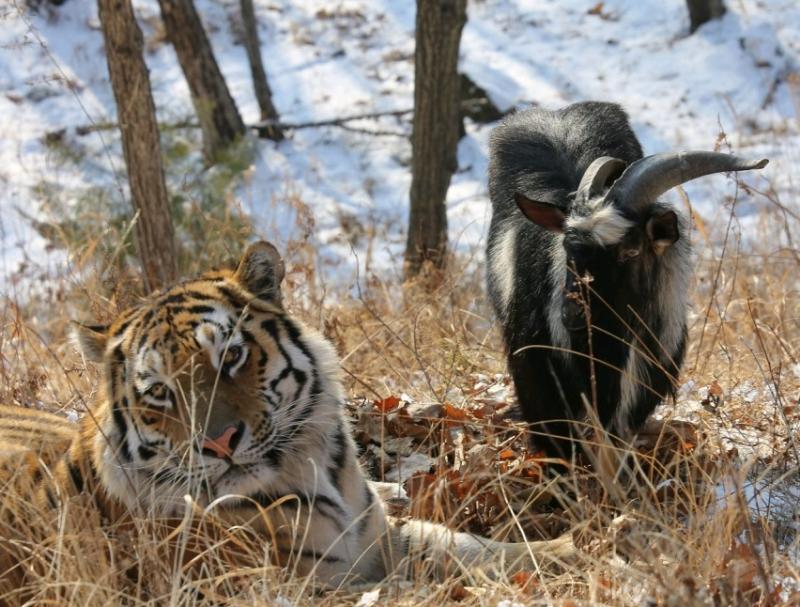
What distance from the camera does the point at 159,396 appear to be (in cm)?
360

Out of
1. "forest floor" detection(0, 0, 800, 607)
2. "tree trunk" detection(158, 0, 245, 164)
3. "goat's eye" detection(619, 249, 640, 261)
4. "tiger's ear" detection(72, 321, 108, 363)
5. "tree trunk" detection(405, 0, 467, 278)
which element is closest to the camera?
"forest floor" detection(0, 0, 800, 607)

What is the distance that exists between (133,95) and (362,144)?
985 centimetres

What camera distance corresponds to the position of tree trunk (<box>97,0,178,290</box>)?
6.55m

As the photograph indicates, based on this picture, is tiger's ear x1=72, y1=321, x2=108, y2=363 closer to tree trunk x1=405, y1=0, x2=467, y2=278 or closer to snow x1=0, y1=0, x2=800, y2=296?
tree trunk x1=405, y1=0, x2=467, y2=278

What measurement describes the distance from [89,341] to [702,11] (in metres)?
15.6

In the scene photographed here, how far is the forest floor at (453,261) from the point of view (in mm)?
3371

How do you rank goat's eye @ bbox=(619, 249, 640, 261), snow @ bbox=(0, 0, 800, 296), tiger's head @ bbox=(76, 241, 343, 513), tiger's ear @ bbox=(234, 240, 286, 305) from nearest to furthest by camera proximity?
tiger's head @ bbox=(76, 241, 343, 513)
tiger's ear @ bbox=(234, 240, 286, 305)
goat's eye @ bbox=(619, 249, 640, 261)
snow @ bbox=(0, 0, 800, 296)

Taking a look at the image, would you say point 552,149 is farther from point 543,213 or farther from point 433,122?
point 433,122

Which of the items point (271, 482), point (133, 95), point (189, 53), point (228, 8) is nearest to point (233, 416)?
point (271, 482)

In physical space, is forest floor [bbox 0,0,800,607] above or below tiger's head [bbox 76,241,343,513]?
below

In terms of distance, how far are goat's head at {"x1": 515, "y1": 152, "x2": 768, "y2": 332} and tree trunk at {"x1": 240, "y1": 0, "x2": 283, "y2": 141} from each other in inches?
463

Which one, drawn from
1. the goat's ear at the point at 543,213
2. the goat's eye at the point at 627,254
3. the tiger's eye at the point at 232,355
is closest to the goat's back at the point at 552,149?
the goat's ear at the point at 543,213

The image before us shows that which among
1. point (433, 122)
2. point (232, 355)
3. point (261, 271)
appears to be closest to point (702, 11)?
point (433, 122)

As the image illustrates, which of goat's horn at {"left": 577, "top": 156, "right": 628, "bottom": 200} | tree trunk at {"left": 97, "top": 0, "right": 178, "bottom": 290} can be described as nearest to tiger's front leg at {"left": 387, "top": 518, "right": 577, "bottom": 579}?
goat's horn at {"left": 577, "top": 156, "right": 628, "bottom": 200}
